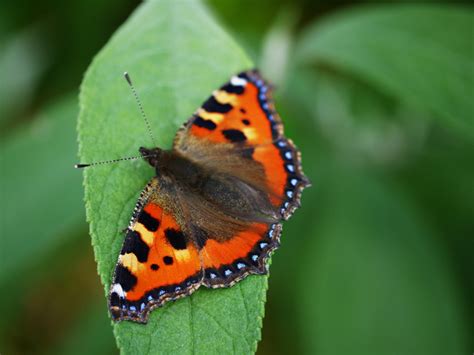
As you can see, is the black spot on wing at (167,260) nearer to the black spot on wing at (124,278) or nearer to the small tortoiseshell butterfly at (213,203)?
the small tortoiseshell butterfly at (213,203)

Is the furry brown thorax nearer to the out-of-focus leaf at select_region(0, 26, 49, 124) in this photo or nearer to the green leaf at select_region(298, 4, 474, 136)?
the green leaf at select_region(298, 4, 474, 136)

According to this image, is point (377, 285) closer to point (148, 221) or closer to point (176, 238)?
point (176, 238)

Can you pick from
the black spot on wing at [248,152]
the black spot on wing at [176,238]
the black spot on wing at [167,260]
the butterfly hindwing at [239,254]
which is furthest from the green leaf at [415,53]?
the black spot on wing at [167,260]

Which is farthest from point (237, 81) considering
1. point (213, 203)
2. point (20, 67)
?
point (20, 67)

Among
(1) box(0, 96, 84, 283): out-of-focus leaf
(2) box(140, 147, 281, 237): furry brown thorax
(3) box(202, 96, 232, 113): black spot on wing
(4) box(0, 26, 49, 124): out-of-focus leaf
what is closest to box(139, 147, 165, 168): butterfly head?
(2) box(140, 147, 281, 237): furry brown thorax

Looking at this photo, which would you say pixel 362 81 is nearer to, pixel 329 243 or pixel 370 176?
pixel 370 176

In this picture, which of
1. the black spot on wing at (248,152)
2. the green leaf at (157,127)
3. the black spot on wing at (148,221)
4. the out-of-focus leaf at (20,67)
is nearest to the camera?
the green leaf at (157,127)
